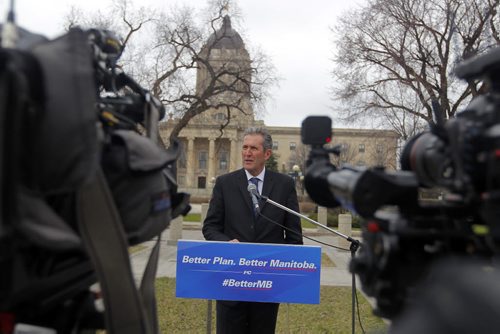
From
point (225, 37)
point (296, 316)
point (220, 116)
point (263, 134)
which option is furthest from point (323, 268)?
point (220, 116)

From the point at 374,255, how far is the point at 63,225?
922mm

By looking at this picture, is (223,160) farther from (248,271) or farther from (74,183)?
(74,183)

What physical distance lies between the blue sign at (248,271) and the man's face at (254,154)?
75 centimetres

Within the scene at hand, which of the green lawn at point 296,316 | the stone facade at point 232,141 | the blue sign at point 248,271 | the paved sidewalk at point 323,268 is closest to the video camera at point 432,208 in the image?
the stone facade at point 232,141

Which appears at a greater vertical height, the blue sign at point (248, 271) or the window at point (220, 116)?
the window at point (220, 116)

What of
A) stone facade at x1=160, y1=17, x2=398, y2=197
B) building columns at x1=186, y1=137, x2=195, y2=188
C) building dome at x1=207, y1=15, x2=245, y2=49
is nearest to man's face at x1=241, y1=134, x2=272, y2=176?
stone facade at x1=160, y1=17, x2=398, y2=197

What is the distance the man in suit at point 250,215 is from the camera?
4594 mm

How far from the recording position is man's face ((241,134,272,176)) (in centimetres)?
476

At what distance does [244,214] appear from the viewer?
462 cm

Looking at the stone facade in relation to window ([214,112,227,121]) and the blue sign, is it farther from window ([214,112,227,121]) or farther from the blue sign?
the blue sign

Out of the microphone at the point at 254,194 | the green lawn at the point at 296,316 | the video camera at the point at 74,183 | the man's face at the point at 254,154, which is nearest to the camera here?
the video camera at the point at 74,183

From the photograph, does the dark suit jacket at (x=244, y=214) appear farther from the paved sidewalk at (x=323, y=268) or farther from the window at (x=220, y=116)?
the window at (x=220, y=116)

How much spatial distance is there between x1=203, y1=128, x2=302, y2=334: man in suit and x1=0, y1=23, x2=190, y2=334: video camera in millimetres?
2420

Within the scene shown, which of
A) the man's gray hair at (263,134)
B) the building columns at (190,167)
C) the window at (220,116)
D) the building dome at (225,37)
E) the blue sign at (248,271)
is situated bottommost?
the building columns at (190,167)
